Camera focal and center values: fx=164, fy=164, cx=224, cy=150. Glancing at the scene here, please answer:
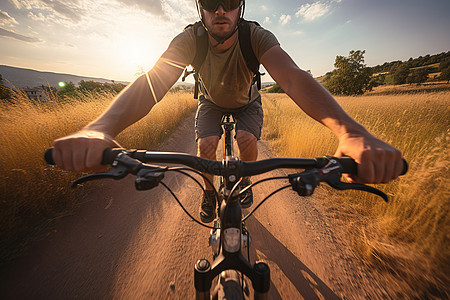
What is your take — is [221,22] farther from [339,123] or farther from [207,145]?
[339,123]

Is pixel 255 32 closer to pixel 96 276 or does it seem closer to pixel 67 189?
pixel 96 276

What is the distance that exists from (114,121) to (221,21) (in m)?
1.43

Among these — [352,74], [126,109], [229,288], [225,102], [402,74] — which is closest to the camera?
[229,288]

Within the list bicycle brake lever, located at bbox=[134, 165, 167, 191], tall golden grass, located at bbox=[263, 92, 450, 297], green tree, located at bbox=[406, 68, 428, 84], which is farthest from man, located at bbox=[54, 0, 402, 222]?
green tree, located at bbox=[406, 68, 428, 84]

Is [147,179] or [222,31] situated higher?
[222,31]

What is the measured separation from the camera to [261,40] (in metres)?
1.83

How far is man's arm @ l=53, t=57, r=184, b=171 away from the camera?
2.61 ft

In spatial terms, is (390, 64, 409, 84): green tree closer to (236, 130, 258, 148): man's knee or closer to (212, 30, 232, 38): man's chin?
(236, 130, 258, 148): man's knee

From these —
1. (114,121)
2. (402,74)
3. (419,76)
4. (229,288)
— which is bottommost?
(419,76)

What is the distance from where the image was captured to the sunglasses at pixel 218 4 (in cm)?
159

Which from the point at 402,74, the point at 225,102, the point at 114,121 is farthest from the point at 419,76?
the point at 114,121

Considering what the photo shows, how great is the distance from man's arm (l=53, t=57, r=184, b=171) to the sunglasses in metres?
0.62

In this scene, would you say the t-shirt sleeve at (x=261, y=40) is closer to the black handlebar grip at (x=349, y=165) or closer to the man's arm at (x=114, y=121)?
the man's arm at (x=114, y=121)

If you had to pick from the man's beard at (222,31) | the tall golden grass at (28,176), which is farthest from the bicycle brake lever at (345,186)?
the tall golden grass at (28,176)
